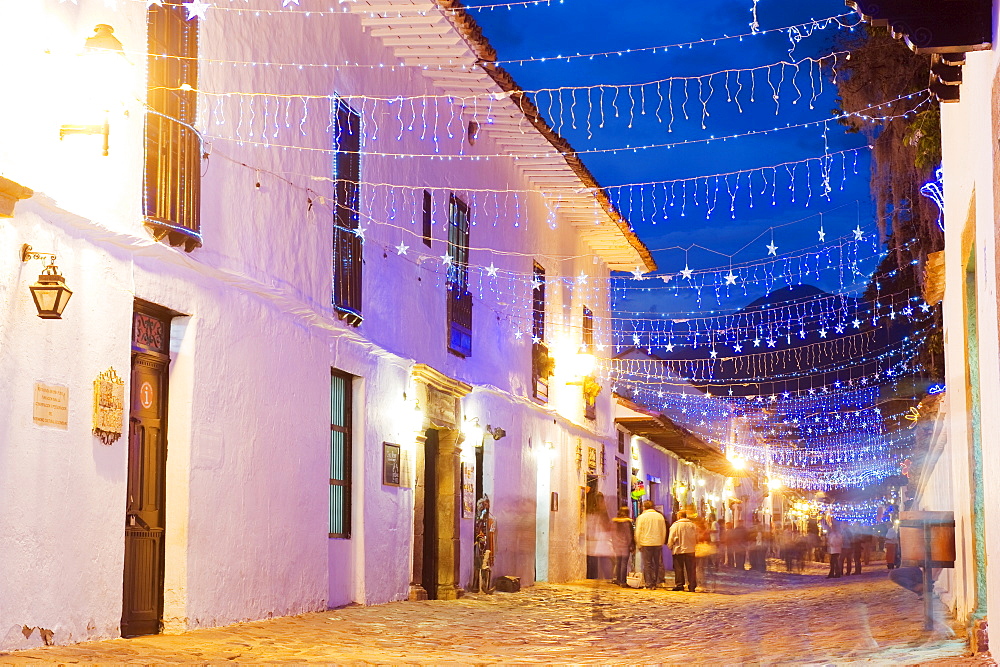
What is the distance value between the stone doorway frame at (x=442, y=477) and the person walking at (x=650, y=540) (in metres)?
4.47

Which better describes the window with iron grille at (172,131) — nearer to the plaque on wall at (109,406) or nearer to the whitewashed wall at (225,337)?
the whitewashed wall at (225,337)

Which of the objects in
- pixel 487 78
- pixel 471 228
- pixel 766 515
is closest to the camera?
pixel 487 78

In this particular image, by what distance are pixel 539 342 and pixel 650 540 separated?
150 inches

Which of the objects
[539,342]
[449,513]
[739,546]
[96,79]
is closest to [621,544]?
[539,342]

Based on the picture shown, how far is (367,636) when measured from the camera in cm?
1001

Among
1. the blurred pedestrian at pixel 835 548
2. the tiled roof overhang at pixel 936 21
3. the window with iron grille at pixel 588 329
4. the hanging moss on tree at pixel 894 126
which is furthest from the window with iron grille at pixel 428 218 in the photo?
the blurred pedestrian at pixel 835 548

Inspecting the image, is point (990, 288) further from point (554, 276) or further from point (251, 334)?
point (554, 276)

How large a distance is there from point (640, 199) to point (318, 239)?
3.29 meters

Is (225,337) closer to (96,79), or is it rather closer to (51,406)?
(51,406)

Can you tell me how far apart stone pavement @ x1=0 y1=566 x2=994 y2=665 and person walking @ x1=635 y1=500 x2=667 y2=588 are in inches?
139

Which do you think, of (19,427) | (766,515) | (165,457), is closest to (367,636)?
(165,457)

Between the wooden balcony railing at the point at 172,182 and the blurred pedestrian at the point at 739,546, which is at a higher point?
the wooden balcony railing at the point at 172,182

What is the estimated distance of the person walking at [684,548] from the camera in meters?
19.1

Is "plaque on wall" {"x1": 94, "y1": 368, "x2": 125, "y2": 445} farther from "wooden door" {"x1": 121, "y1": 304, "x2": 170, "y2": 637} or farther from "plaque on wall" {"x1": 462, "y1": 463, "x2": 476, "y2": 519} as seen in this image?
"plaque on wall" {"x1": 462, "y1": 463, "x2": 476, "y2": 519}
